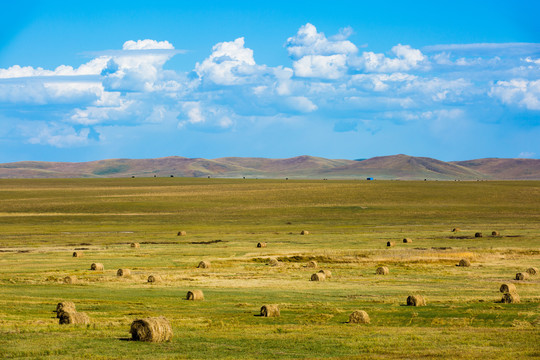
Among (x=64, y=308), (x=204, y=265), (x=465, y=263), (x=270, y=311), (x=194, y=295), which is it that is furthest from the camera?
Answer: (x=465, y=263)

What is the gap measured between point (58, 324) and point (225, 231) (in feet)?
218

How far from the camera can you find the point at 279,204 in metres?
132

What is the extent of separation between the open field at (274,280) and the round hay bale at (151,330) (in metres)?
0.36

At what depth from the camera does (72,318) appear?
91.5ft

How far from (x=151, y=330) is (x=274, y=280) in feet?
77.7

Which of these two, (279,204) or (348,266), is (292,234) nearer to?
(348,266)

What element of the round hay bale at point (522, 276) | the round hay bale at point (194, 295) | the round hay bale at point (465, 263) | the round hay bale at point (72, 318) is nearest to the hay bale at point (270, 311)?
the round hay bale at point (194, 295)

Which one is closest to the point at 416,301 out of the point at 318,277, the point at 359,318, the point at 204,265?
the point at 359,318

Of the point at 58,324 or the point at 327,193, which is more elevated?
the point at 327,193

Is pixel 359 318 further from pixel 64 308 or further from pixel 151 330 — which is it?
pixel 64 308

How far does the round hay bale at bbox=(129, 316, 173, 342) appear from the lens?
939 inches

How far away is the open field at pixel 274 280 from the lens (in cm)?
2461

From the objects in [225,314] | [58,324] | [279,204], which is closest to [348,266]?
[225,314]

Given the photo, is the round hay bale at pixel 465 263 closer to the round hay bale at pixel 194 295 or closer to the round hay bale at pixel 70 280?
the round hay bale at pixel 194 295
